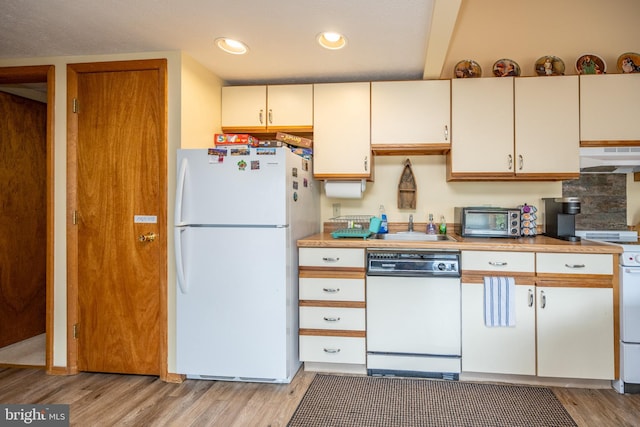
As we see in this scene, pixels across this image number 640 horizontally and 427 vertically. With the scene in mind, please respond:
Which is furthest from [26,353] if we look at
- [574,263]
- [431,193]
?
[574,263]

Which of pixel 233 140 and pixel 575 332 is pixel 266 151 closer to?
pixel 233 140

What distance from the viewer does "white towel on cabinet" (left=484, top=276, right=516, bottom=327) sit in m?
2.30

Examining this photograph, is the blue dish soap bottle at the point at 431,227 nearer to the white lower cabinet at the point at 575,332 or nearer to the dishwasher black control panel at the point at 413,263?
the dishwasher black control panel at the point at 413,263

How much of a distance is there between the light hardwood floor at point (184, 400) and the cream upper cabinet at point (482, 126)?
1.55m

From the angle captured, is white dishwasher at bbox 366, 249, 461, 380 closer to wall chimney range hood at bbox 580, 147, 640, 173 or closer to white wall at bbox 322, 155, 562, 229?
white wall at bbox 322, 155, 562, 229

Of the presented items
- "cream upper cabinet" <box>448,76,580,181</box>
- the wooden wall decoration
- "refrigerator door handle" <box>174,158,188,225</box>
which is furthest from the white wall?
"refrigerator door handle" <box>174,158,188,225</box>

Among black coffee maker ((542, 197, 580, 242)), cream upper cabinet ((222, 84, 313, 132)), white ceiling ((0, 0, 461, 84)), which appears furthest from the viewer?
cream upper cabinet ((222, 84, 313, 132))

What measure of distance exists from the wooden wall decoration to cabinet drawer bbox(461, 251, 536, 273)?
2.66 feet

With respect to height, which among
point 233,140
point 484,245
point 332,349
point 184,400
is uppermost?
point 233,140

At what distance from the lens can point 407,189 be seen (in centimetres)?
306

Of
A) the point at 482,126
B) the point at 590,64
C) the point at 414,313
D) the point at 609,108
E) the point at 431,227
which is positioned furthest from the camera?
the point at 431,227

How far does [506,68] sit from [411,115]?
2.83 ft

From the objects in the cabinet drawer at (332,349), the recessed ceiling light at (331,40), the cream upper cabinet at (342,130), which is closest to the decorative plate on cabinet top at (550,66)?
the cream upper cabinet at (342,130)

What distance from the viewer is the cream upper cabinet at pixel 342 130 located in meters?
2.81
